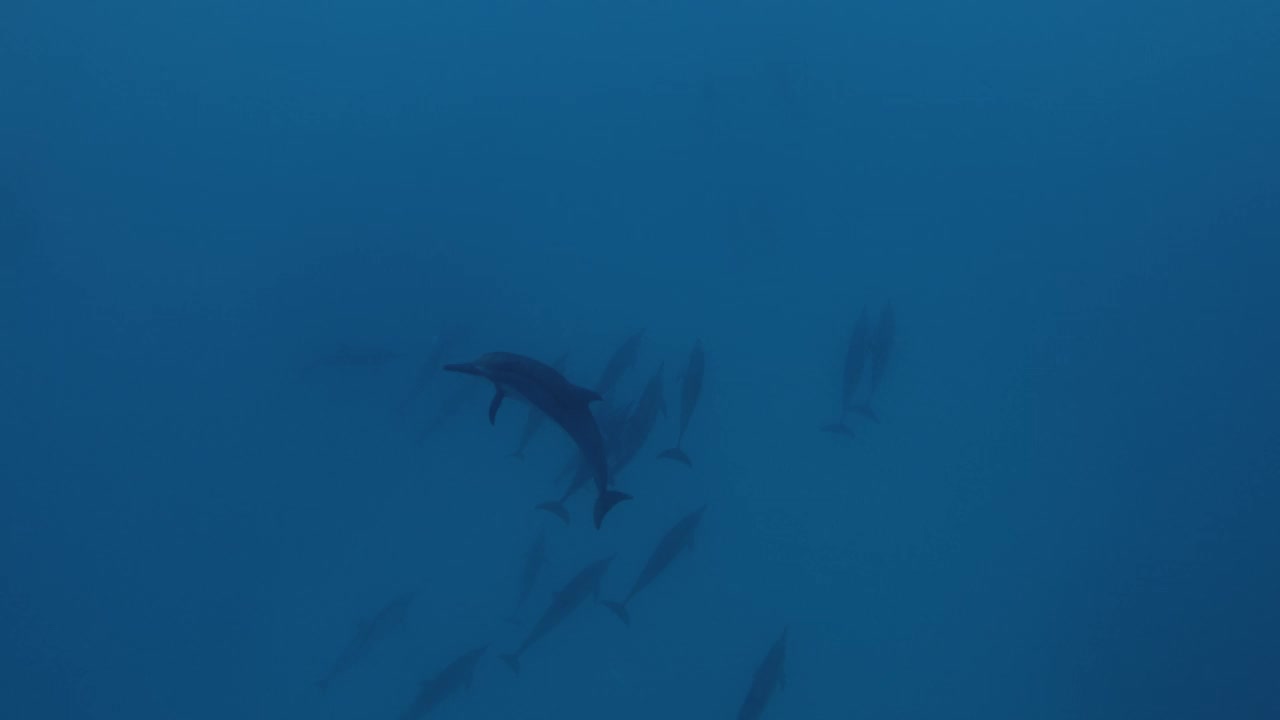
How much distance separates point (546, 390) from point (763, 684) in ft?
8.25

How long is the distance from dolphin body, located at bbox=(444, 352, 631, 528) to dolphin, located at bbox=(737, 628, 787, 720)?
176 centimetres

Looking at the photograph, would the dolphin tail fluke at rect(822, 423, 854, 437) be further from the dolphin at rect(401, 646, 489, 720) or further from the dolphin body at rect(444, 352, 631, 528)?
the dolphin at rect(401, 646, 489, 720)

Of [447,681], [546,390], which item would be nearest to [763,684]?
[447,681]

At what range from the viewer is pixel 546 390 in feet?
11.9

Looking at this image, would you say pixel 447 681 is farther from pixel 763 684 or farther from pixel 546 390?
pixel 546 390

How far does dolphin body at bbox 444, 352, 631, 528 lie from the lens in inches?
140

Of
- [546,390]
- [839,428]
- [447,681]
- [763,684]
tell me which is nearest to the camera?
[546,390]

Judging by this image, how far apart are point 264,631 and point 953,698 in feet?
22.1

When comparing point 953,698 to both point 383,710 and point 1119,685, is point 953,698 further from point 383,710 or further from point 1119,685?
point 383,710

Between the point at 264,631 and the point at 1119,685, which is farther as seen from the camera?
the point at 264,631

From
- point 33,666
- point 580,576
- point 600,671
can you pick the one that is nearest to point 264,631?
point 33,666

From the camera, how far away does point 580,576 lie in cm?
505

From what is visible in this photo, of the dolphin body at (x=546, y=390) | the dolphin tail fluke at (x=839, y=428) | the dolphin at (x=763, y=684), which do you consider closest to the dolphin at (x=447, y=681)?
the dolphin at (x=763, y=684)

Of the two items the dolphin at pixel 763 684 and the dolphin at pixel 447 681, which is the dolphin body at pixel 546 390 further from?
the dolphin at pixel 447 681
